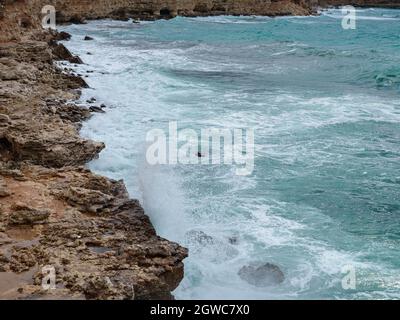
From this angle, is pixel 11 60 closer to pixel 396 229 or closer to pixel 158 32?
pixel 396 229

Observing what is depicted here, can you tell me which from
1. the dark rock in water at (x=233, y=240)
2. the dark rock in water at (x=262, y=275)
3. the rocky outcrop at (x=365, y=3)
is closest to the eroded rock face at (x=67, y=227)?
the dark rock in water at (x=262, y=275)

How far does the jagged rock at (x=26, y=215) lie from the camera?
733 centimetres

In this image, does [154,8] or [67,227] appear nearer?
[67,227]

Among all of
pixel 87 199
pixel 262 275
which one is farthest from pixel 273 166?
pixel 87 199

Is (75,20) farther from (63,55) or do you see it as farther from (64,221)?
(64,221)

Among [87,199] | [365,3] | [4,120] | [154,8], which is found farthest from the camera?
[365,3]

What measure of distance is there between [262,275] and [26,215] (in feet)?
10.9

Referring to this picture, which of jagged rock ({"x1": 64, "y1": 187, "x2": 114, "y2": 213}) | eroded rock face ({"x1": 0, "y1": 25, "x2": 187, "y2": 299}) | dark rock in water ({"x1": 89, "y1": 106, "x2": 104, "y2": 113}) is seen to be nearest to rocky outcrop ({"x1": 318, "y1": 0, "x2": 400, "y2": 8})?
dark rock in water ({"x1": 89, "y1": 106, "x2": 104, "y2": 113})

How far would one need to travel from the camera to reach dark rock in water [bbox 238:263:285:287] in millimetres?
7316

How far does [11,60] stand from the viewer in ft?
53.7

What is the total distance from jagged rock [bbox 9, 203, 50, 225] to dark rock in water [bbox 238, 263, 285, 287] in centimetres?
281

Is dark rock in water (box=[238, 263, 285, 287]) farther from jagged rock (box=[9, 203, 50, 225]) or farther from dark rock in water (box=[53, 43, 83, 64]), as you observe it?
dark rock in water (box=[53, 43, 83, 64])

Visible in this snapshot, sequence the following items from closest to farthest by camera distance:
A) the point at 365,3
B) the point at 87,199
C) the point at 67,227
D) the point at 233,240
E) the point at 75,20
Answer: the point at 67,227
the point at 87,199
the point at 233,240
the point at 75,20
the point at 365,3

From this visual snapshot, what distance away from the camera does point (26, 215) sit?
291 inches
